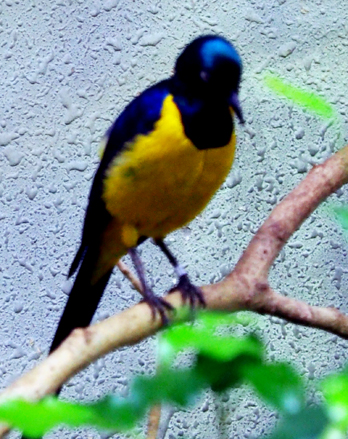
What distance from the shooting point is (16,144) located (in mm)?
1291

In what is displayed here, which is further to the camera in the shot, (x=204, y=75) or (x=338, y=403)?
(x=204, y=75)

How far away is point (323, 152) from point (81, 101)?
46 cm

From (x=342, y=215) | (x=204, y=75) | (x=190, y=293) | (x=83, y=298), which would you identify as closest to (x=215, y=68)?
(x=204, y=75)

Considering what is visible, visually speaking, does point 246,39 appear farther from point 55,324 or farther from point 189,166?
point 55,324

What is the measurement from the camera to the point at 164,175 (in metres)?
0.85

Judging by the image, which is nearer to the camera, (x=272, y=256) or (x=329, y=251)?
(x=272, y=256)

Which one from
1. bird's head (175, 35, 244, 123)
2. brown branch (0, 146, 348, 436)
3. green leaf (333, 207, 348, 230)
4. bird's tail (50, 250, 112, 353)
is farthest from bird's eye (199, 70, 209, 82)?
green leaf (333, 207, 348, 230)

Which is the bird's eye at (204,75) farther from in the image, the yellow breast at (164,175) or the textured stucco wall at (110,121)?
the textured stucco wall at (110,121)

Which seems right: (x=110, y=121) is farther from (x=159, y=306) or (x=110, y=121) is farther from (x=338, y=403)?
(x=338, y=403)

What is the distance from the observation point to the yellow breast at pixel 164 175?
0.85 meters

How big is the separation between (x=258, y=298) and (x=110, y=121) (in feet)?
2.04

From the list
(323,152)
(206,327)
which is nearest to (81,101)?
(323,152)

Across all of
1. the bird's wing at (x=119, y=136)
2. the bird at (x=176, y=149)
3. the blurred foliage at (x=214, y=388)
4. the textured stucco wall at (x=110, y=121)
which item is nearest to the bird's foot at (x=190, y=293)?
the bird at (x=176, y=149)

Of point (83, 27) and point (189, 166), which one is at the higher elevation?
point (83, 27)
